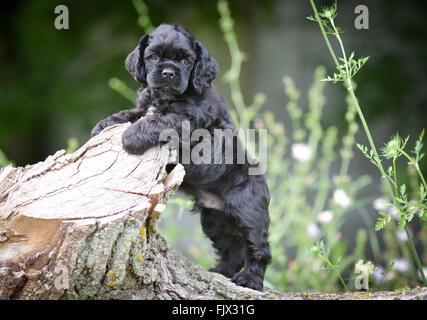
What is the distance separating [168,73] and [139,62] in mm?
341

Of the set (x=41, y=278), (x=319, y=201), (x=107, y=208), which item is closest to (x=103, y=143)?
(x=107, y=208)

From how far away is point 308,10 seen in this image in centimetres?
648

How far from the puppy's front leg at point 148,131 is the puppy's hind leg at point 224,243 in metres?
0.74

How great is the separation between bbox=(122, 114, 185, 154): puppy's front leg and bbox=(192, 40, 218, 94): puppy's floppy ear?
30 centimetres

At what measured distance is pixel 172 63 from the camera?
3.10 m

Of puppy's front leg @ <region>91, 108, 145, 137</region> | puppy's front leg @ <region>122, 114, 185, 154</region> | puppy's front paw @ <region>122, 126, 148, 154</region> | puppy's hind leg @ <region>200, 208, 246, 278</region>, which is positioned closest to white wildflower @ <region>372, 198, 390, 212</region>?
puppy's hind leg @ <region>200, 208, 246, 278</region>

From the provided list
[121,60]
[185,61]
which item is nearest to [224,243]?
[185,61]

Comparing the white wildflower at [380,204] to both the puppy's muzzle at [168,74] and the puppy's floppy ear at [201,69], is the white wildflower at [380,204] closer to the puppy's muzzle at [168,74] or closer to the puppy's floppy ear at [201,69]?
the puppy's floppy ear at [201,69]

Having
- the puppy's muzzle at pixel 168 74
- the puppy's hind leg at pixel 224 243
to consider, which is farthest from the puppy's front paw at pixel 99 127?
the puppy's hind leg at pixel 224 243

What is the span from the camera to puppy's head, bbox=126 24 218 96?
3.08 m

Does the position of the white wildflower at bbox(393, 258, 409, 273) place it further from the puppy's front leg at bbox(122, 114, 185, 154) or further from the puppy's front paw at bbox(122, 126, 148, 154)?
the puppy's front paw at bbox(122, 126, 148, 154)

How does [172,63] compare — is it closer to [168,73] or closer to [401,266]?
[168,73]

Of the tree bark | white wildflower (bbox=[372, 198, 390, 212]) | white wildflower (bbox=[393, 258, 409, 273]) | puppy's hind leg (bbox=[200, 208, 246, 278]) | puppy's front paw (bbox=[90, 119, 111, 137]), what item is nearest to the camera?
the tree bark
